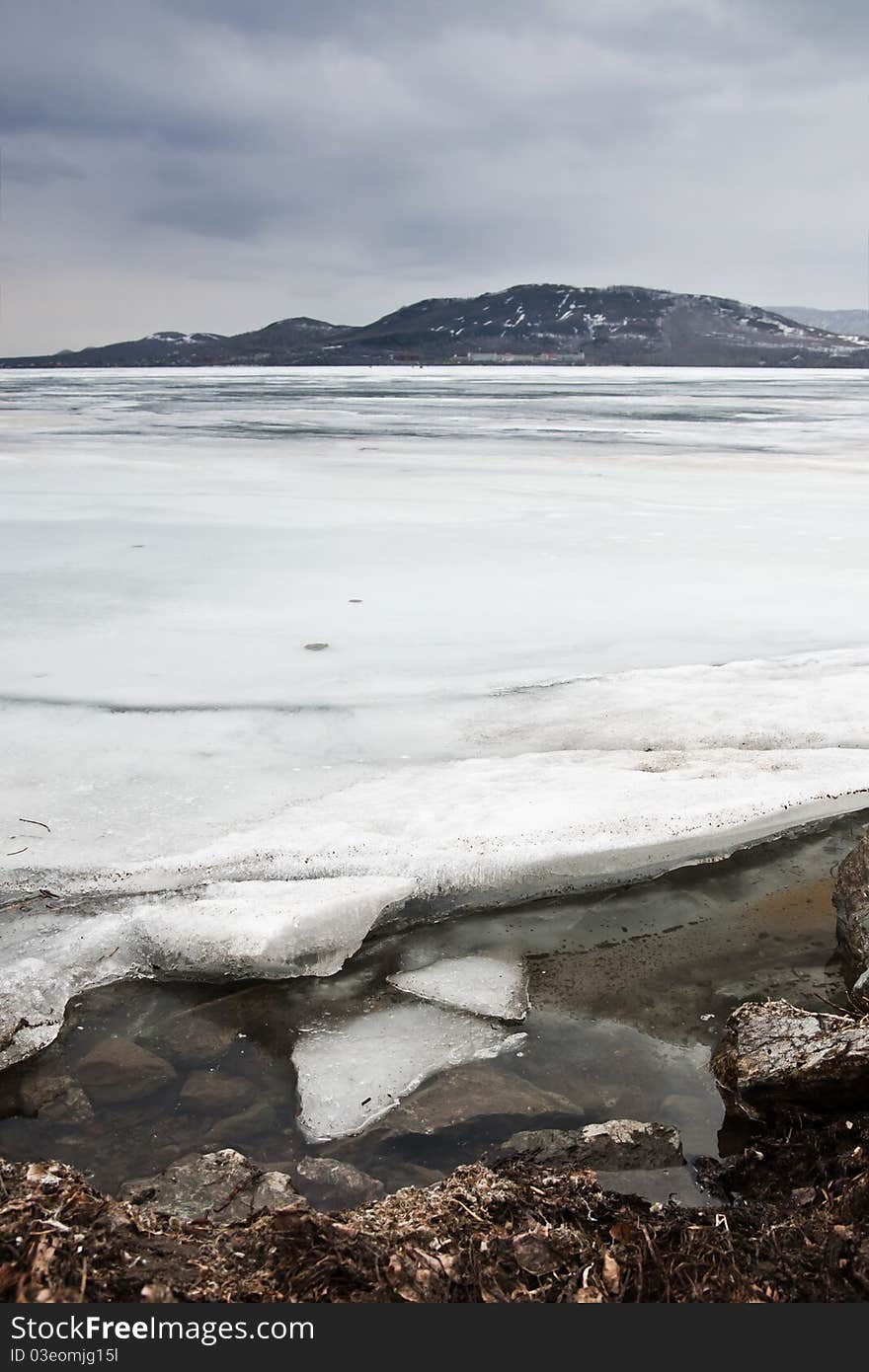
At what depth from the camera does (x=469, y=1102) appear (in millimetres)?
2359

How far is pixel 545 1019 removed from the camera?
105 inches

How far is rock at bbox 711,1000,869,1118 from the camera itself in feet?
7.09

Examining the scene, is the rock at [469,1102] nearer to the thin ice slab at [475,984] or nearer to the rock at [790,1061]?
the thin ice slab at [475,984]

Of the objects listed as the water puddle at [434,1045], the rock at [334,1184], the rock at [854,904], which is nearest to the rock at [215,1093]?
the water puddle at [434,1045]

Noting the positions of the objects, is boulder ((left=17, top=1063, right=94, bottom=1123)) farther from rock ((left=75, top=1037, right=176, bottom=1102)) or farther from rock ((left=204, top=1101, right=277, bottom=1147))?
rock ((left=204, top=1101, right=277, bottom=1147))

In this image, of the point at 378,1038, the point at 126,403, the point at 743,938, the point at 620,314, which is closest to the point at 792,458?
the point at 743,938

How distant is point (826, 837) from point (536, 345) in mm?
161613

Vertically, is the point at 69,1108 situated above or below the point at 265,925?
below

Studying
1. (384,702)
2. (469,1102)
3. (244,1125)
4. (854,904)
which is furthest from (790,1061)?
(384,702)

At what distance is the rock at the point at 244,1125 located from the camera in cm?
224

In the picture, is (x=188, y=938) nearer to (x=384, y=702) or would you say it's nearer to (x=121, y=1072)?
(x=121, y=1072)

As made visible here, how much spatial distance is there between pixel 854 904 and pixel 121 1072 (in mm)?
2164

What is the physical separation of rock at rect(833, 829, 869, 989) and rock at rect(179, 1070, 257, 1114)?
5.77ft

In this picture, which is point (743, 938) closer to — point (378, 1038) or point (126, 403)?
point (378, 1038)
